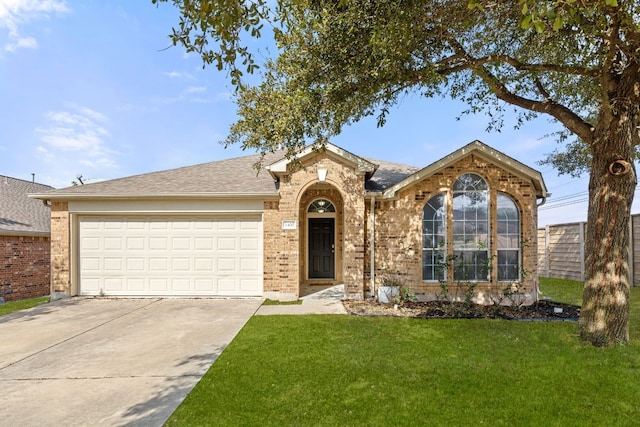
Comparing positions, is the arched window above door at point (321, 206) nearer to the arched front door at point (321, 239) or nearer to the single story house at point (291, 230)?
the arched front door at point (321, 239)

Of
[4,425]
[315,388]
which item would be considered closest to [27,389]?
[4,425]

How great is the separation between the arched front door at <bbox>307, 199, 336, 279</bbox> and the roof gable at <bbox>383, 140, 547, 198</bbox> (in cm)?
295

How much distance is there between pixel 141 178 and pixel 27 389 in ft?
26.2

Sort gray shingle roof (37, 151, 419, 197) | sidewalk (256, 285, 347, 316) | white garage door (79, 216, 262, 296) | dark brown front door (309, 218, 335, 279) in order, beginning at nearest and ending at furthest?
1. sidewalk (256, 285, 347, 316)
2. gray shingle roof (37, 151, 419, 197)
3. white garage door (79, 216, 262, 296)
4. dark brown front door (309, 218, 335, 279)

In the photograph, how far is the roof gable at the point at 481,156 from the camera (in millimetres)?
8844

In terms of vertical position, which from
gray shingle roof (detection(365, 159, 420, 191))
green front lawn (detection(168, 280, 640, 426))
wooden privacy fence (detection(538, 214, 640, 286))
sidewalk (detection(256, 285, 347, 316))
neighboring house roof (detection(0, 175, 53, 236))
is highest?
gray shingle roof (detection(365, 159, 420, 191))

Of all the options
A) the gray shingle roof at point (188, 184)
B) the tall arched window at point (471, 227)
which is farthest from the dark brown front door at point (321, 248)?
the tall arched window at point (471, 227)

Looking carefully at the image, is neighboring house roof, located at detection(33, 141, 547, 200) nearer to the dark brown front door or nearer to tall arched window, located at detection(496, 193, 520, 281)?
tall arched window, located at detection(496, 193, 520, 281)

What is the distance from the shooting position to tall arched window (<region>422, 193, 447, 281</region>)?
9.18 metres

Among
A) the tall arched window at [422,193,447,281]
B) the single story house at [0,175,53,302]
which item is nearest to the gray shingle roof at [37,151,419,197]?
the tall arched window at [422,193,447,281]

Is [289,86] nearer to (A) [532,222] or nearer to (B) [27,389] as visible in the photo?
(B) [27,389]

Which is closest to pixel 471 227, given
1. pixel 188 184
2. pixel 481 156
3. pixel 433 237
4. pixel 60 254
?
pixel 433 237

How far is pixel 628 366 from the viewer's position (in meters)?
4.76

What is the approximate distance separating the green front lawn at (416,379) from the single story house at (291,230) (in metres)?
2.84
